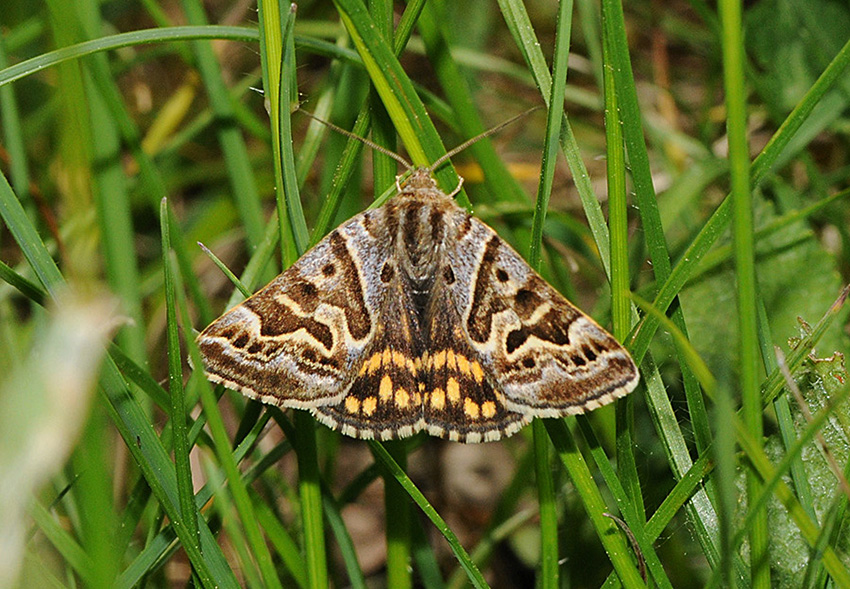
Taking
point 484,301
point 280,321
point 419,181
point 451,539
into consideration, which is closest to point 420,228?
point 419,181

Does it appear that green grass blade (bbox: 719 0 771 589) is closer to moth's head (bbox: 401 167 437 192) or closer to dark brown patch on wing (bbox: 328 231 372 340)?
moth's head (bbox: 401 167 437 192)

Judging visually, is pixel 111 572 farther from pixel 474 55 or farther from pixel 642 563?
pixel 474 55

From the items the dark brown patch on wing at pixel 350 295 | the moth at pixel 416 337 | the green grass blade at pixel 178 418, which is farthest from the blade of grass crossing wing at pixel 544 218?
the green grass blade at pixel 178 418

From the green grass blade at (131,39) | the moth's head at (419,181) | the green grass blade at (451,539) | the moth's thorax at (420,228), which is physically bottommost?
the green grass blade at (451,539)

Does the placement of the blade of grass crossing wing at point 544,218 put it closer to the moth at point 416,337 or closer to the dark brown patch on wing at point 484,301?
the moth at point 416,337

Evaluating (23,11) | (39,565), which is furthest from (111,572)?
(23,11)

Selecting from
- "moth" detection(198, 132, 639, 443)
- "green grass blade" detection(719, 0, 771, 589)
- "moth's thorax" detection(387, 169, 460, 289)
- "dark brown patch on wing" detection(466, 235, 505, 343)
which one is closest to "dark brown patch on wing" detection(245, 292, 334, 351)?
"moth" detection(198, 132, 639, 443)
